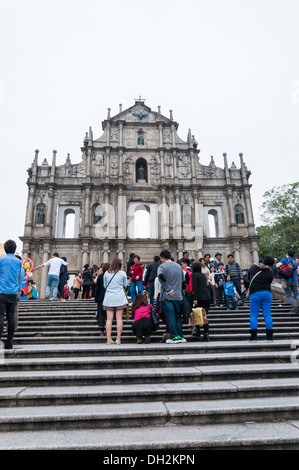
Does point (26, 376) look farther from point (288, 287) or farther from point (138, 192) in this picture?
point (138, 192)

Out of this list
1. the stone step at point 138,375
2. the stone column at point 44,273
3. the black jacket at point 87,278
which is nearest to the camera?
the stone step at point 138,375

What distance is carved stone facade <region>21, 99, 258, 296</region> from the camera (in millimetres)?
21875

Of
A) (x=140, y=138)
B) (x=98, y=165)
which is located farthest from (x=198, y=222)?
(x=98, y=165)

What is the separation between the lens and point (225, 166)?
80.0 feet

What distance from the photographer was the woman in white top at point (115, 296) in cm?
598

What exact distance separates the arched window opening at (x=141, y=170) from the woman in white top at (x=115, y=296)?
18476mm

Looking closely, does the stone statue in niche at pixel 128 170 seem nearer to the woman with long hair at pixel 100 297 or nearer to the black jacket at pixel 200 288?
the woman with long hair at pixel 100 297

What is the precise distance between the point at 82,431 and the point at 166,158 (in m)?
23.0

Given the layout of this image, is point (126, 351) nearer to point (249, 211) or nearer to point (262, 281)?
point (262, 281)

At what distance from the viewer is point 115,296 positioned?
605 centimetres

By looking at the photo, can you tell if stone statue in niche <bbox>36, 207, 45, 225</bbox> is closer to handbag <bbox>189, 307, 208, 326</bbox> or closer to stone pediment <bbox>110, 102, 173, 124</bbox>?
stone pediment <bbox>110, 102, 173, 124</bbox>

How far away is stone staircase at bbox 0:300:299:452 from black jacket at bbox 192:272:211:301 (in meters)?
1.22

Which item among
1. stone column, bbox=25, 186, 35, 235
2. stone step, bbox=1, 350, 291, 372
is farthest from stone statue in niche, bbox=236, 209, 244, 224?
stone step, bbox=1, 350, 291, 372

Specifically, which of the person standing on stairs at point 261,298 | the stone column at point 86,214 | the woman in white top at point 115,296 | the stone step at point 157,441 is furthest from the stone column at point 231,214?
the stone step at point 157,441
